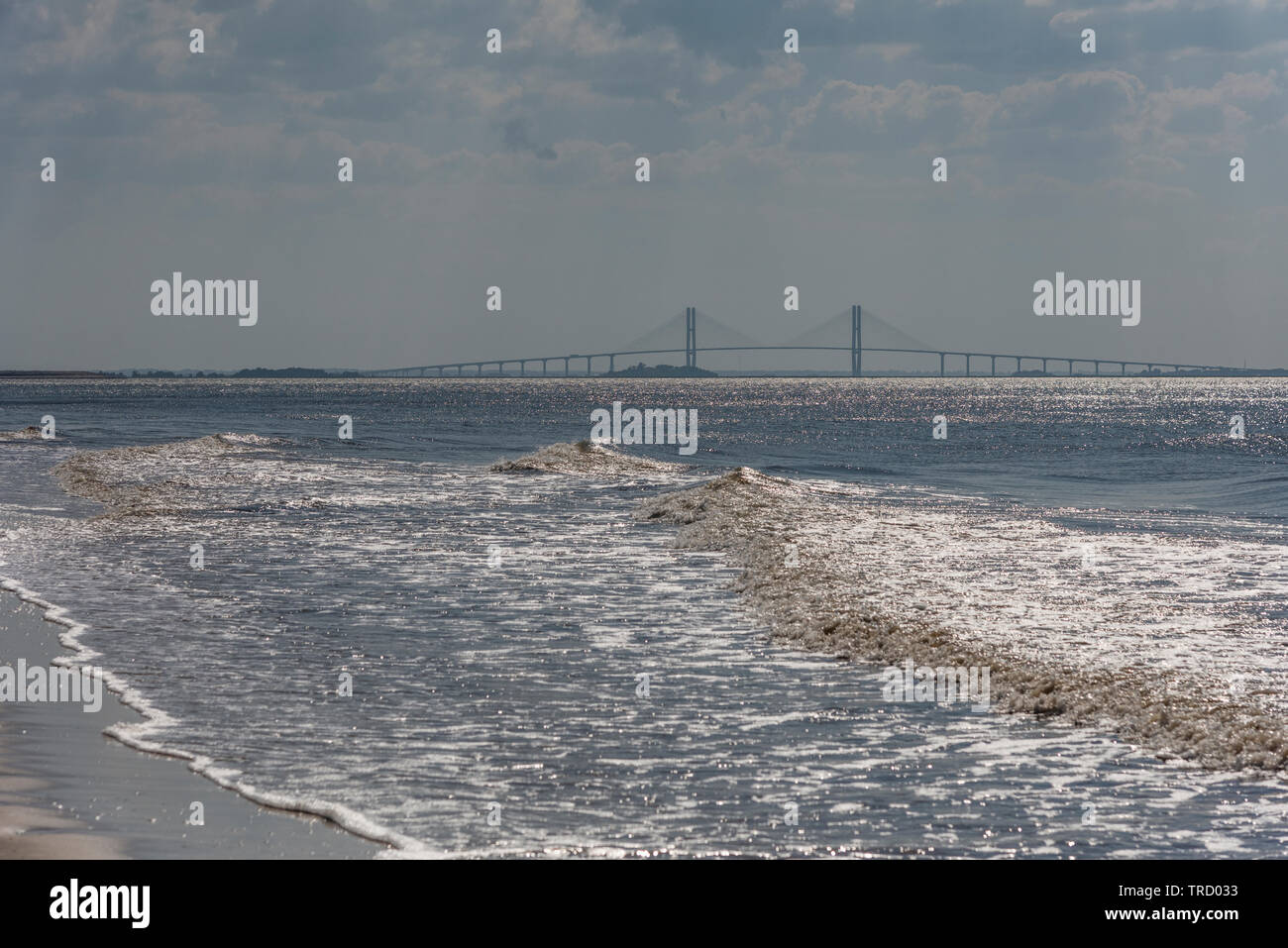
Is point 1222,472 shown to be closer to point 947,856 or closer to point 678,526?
point 678,526

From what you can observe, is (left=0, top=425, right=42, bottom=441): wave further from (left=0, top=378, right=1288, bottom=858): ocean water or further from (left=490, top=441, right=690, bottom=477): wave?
(left=0, top=378, right=1288, bottom=858): ocean water

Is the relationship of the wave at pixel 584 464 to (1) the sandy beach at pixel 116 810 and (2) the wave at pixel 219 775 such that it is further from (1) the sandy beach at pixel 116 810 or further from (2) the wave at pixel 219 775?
(1) the sandy beach at pixel 116 810

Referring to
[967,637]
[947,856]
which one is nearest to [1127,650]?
[967,637]
